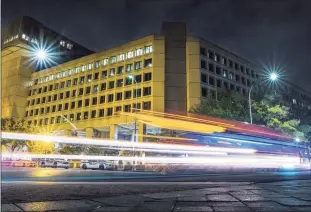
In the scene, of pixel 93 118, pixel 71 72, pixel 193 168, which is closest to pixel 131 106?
pixel 93 118

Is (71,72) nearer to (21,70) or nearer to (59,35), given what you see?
(21,70)

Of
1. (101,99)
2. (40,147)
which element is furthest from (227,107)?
(101,99)

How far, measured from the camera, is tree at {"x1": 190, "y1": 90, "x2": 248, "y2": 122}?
120 ft

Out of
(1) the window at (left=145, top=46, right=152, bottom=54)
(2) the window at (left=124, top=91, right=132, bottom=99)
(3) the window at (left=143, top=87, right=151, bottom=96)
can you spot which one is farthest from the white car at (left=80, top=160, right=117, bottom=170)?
(1) the window at (left=145, top=46, right=152, bottom=54)

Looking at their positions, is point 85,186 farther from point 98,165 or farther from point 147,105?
point 147,105

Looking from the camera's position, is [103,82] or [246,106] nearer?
[246,106]

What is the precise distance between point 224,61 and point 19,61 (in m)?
61.5

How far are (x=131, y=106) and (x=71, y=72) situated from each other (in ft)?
82.2

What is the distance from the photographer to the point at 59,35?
11038cm

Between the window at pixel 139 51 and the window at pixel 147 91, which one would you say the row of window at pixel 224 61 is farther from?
the window at pixel 147 91

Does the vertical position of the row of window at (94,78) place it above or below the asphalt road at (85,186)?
above

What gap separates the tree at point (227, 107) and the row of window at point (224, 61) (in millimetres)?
29126

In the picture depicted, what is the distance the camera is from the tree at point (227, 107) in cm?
3659

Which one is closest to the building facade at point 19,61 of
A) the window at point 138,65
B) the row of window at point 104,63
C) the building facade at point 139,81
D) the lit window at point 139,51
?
the row of window at point 104,63
